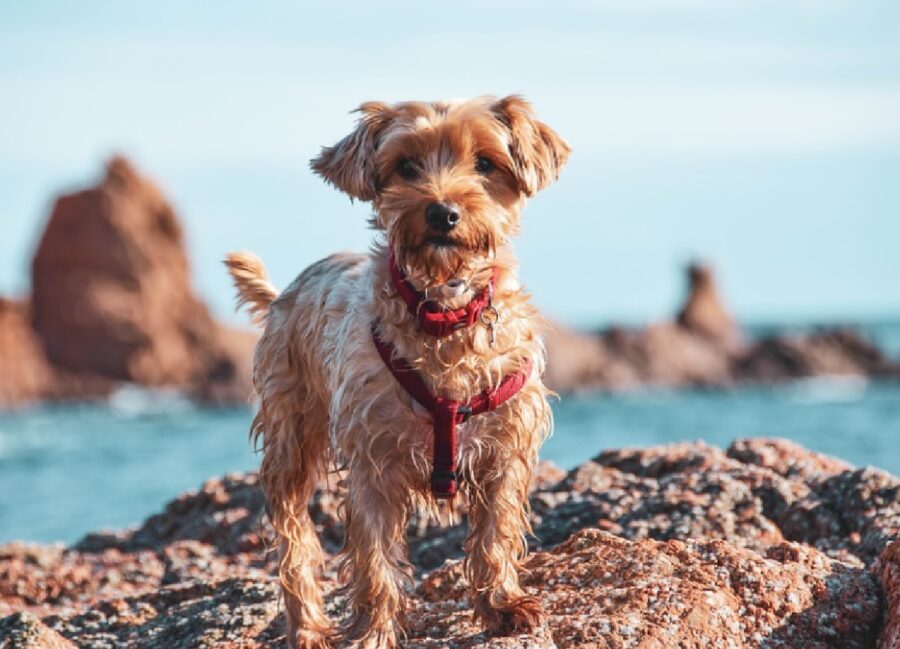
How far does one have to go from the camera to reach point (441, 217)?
5473 millimetres

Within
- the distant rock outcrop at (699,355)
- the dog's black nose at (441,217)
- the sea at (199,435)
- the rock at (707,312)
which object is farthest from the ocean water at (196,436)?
the dog's black nose at (441,217)

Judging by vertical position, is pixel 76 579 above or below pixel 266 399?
below

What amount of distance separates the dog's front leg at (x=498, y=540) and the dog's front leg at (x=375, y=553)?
0.33m

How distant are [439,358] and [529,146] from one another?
1.01 meters

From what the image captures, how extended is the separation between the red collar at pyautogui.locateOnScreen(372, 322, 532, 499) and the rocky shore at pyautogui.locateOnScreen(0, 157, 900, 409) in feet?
245

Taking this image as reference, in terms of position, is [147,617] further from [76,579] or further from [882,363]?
[882,363]

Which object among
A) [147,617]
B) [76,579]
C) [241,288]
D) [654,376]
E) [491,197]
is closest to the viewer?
[491,197]

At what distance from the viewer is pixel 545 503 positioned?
7.98m

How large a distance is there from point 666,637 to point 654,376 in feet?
253

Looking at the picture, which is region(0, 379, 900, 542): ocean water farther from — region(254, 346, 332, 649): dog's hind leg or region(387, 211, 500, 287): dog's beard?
region(387, 211, 500, 287): dog's beard

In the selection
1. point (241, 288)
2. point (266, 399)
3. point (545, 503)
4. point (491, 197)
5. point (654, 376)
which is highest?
point (491, 197)

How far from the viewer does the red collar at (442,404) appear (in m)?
5.83

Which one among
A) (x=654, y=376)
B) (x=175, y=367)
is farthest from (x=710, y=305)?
(x=175, y=367)

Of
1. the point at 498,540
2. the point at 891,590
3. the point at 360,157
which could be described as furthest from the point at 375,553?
the point at 891,590
